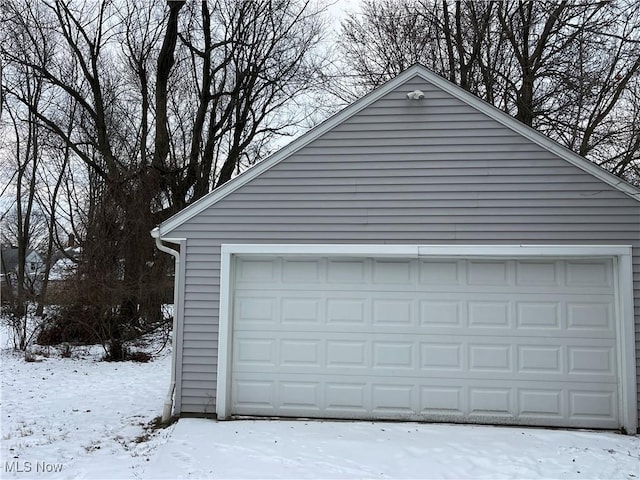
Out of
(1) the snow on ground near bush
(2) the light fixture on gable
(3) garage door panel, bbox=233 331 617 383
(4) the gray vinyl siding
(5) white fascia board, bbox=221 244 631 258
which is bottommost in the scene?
(1) the snow on ground near bush

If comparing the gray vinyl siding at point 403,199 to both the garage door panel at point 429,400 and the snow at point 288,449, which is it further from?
the snow at point 288,449

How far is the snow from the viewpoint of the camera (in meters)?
4.86

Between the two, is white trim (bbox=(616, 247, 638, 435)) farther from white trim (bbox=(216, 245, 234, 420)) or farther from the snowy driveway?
white trim (bbox=(216, 245, 234, 420))

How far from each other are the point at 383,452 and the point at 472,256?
2569mm

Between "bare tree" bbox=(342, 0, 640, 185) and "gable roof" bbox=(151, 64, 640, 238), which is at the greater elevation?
"bare tree" bbox=(342, 0, 640, 185)

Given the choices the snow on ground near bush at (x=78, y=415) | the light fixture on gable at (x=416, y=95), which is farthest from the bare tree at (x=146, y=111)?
the light fixture on gable at (x=416, y=95)

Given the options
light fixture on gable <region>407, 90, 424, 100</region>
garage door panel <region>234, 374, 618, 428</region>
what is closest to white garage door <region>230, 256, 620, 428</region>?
garage door panel <region>234, 374, 618, 428</region>

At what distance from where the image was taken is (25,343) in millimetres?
11984

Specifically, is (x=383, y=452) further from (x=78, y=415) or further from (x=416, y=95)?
(x=78, y=415)

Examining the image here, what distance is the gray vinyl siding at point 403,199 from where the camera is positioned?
6234 mm

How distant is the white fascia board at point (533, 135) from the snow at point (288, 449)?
2.96 meters

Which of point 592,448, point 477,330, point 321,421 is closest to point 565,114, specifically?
point 477,330

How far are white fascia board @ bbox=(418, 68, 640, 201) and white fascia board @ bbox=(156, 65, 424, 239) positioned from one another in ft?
1.62

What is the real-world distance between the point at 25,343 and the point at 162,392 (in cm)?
560
